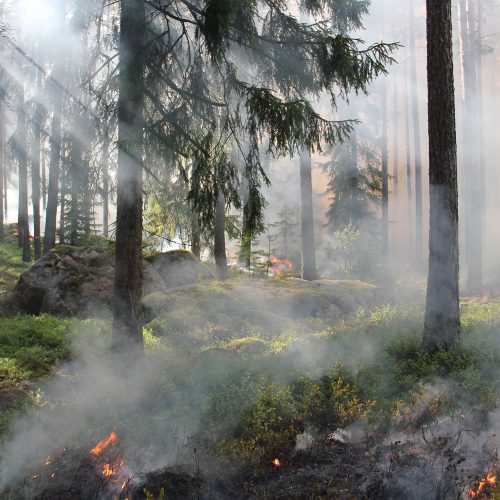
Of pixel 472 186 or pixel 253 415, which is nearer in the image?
pixel 253 415

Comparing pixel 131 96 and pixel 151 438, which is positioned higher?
pixel 131 96

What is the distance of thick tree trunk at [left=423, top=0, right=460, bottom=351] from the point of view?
8.09 metres

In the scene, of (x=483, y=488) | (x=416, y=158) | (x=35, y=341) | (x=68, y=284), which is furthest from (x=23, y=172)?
(x=483, y=488)

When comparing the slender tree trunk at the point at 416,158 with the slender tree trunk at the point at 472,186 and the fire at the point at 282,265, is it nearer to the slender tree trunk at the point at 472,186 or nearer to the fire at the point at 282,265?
the slender tree trunk at the point at 472,186

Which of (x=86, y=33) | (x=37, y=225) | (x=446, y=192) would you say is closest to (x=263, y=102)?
(x=446, y=192)

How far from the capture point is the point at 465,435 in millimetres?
6008

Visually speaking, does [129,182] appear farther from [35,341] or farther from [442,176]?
[442,176]

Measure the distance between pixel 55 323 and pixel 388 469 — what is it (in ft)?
26.2

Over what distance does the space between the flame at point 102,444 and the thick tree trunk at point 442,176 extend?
18.1 ft

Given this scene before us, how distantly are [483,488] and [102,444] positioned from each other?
15.1 ft

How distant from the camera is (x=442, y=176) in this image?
8.16 meters

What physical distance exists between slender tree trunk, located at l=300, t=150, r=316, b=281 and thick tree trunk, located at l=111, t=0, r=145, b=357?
1013 centimetres

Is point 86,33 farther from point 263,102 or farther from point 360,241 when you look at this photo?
point 360,241

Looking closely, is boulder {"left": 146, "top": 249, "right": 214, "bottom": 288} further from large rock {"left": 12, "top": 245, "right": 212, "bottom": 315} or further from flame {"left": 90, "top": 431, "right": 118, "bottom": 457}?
flame {"left": 90, "top": 431, "right": 118, "bottom": 457}
